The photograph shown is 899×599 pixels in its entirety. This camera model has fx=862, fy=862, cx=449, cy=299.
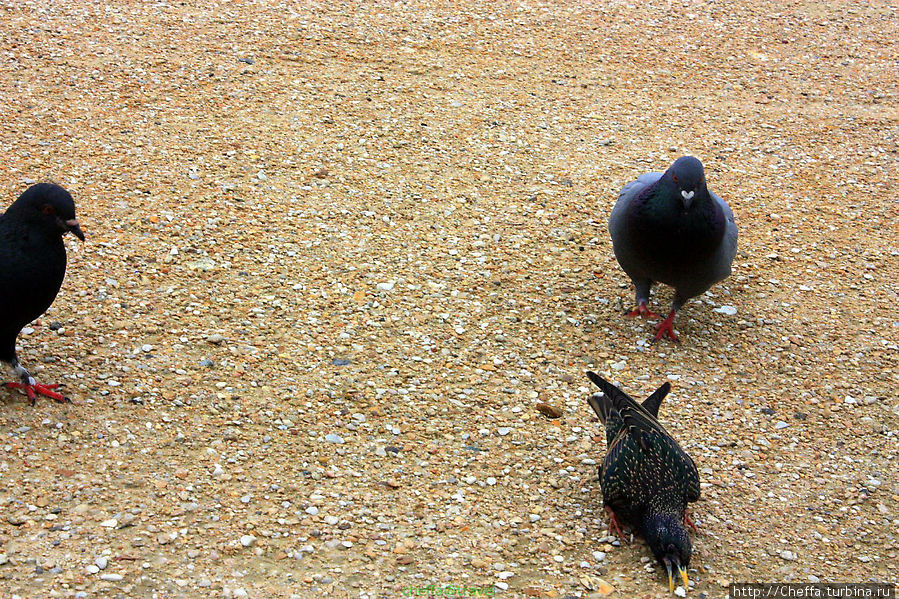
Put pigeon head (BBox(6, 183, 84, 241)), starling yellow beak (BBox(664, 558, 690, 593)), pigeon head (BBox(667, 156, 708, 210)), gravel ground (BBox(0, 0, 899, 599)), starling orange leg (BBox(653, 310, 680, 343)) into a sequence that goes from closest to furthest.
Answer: starling yellow beak (BBox(664, 558, 690, 593)) → gravel ground (BBox(0, 0, 899, 599)) → pigeon head (BBox(6, 183, 84, 241)) → pigeon head (BBox(667, 156, 708, 210)) → starling orange leg (BBox(653, 310, 680, 343))

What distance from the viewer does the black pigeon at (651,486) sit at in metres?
3.66

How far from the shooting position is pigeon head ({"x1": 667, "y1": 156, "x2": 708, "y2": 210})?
486cm

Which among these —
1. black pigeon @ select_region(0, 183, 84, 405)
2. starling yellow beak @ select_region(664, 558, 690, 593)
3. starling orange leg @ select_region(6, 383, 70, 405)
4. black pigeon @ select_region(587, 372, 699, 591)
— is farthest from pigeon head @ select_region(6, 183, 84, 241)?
starling yellow beak @ select_region(664, 558, 690, 593)

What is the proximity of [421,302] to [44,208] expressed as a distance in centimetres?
221

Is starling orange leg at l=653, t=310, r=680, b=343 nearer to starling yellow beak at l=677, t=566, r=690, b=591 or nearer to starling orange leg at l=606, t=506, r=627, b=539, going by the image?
starling orange leg at l=606, t=506, r=627, b=539

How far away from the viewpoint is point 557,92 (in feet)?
26.2

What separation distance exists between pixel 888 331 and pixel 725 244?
49.9 inches

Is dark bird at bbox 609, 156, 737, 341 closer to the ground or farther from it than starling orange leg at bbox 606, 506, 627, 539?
farther from it

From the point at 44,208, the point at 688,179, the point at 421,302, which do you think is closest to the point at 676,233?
the point at 688,179

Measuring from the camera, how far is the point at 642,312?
547 centimetres

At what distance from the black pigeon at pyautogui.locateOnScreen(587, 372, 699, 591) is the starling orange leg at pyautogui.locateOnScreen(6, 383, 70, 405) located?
8.83 ft

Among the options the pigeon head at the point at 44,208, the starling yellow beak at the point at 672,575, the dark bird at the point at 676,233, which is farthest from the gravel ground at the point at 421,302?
the pigeon head at the point at 44,208

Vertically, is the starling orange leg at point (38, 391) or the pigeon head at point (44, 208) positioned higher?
the pigeon head at point (44, 208)

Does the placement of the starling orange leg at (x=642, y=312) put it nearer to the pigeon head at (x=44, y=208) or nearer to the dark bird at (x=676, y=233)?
the dark bird at (x=676, y=233)
